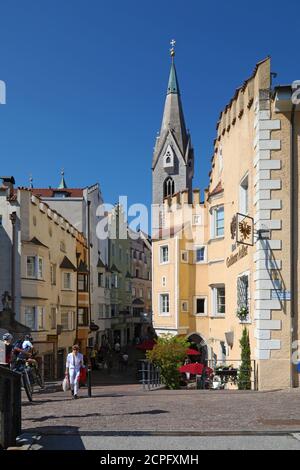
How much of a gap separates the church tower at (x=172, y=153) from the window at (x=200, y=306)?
59.3 meters

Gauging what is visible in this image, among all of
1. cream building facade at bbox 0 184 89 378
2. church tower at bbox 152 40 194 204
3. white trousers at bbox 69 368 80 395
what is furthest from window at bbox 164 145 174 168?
white trousers at bbox 69 368 80 395

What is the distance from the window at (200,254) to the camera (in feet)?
140

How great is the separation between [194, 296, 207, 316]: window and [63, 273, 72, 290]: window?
8.94 m

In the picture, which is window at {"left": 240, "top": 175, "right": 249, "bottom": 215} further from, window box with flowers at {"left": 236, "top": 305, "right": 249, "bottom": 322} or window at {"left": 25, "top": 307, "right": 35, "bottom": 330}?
window at {"left": 25, "top": 307, "right": 35, "bottom": 330}

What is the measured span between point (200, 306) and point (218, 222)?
44.8 feet

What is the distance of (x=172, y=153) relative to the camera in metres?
103

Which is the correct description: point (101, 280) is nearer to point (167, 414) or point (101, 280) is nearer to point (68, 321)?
point (68, 321)

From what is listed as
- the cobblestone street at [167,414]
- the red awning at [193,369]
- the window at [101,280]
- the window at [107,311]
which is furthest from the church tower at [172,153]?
the cobblestone street at [167,414]

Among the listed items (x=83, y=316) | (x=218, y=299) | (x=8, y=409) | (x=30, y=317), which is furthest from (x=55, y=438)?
(x=83, y=316)

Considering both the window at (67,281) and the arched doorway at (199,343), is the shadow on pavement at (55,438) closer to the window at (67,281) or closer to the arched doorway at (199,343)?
the arched doorway at (199,343)

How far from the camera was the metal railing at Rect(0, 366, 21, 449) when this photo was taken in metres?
8.81

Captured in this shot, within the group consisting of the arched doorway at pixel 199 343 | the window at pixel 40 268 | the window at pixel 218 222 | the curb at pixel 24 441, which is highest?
the window at pixel 218 222

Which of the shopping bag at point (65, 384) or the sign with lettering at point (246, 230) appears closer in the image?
the shopping bag at point (65, 384)
